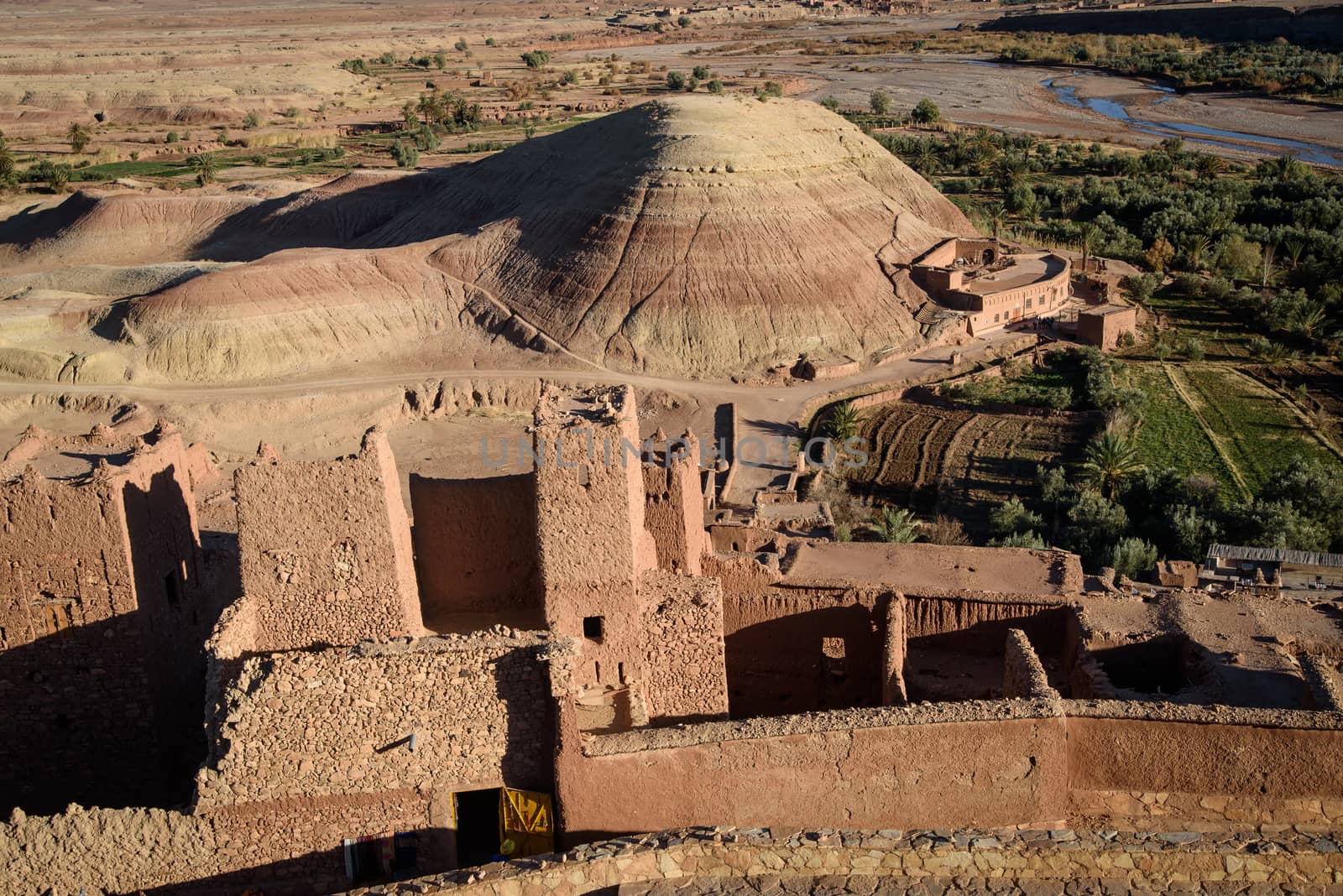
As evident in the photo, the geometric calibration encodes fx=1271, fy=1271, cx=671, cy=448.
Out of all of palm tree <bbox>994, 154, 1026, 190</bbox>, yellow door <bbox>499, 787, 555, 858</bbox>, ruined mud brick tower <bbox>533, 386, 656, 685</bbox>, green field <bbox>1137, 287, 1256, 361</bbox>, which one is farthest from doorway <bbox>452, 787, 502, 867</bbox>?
palm tree <bbox>994, 154, 1026, 190</bbox>

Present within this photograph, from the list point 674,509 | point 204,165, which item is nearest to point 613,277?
point 674,509

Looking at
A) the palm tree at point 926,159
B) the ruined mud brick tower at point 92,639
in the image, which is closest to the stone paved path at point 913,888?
the ruined mud brick tower at point 92,639

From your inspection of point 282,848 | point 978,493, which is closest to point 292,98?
point 978,493

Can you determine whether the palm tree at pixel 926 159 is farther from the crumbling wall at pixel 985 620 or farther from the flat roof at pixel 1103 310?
the crumbling wall at pixel 985 620

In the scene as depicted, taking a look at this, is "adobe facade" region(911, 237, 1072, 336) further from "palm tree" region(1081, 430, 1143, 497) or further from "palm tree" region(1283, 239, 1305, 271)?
"palm tree" region(1081, 430, 1143, 497)

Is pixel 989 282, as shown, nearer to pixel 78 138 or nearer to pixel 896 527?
pixel 896 527

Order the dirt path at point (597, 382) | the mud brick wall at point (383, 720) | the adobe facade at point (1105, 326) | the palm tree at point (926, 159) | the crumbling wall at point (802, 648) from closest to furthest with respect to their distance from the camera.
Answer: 1. the mud brick wall at point (383, 720)
2. the crumbling wall at point (802, 648)
3. the dirt path at point (597, 382)
4. the adobe facade at point (1105, 326)
5. the palm tree at point (926, 159)
